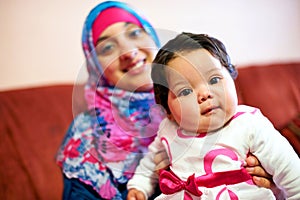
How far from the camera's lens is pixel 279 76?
133 cm

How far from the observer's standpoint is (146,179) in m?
0.77

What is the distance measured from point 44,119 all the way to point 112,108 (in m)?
0.35

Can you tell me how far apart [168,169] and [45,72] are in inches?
31.0

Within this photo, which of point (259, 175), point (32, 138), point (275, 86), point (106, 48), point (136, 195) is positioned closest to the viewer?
point (259, 175)

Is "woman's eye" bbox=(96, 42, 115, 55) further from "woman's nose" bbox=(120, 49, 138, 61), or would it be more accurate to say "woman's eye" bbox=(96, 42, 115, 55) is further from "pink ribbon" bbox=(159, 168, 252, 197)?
"pink ribbon" bbox=(159, 168, 252, 197)

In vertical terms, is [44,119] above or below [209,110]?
below

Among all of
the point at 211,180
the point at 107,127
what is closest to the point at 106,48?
the point at 107,127

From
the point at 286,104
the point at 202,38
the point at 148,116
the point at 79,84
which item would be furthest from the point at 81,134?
the point at 286,104

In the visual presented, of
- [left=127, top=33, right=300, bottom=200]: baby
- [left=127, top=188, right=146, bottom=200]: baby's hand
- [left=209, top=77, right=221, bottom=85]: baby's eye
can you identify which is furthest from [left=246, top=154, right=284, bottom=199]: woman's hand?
[left=127, top=188, right=146, bottom=200]: baby's hand

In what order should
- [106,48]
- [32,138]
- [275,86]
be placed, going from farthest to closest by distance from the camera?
[275,86] → [32,138] → [106,48]

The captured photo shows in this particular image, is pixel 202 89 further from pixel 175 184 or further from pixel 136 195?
pixel 136 195

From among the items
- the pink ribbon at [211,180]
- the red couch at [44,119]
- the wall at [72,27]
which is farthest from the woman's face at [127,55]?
the wall at [72,27]

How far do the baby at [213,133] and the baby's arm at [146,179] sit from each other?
0.36ft

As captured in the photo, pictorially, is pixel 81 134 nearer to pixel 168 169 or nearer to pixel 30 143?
pixel 30 143
